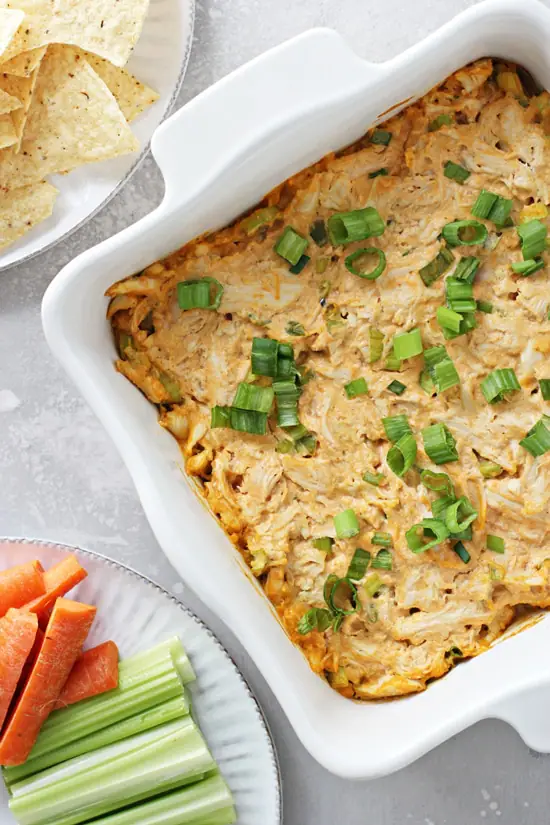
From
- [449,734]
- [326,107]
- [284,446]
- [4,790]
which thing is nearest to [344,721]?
[449,734]

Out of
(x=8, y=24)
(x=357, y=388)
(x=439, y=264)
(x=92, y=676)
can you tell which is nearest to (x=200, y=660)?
(x=92, y=676)

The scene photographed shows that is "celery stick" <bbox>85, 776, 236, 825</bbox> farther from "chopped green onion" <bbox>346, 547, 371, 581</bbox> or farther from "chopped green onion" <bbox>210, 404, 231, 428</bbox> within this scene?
"chopped green onion" <bbox>210, 404, 231, 428</bbox>

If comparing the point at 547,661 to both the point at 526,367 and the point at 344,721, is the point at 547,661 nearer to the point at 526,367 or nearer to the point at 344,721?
the point at 344,721

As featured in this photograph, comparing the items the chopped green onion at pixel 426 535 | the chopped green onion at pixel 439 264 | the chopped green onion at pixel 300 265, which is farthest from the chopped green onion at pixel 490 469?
the chopped green onion at pixel 300 265

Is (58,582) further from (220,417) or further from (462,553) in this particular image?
(462,553)

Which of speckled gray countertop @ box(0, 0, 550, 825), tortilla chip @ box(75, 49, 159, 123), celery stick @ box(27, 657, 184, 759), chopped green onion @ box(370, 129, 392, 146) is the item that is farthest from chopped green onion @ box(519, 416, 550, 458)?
tortilla chip @ box(75, 49, 159, 123)

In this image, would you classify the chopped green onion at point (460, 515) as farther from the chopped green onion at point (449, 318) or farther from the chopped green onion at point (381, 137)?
the chopped green onion at point (381, 137)
